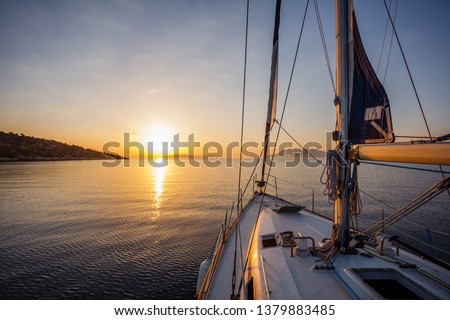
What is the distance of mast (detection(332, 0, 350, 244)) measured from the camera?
19.0ft

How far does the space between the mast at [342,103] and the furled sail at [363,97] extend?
0.11 m

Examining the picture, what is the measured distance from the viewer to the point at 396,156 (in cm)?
409

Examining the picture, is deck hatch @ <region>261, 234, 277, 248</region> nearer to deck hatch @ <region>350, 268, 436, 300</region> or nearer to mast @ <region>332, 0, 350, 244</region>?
mast @ <region>332, 0, 350, 244</region>

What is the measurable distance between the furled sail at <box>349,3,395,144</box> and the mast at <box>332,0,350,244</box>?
0.11 m

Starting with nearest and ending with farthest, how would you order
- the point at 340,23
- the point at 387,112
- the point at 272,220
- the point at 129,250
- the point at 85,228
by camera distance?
the point at 387,112 → the point at 340,23 → the point at 272,220 → the point at 129,250 → the point at 85,228

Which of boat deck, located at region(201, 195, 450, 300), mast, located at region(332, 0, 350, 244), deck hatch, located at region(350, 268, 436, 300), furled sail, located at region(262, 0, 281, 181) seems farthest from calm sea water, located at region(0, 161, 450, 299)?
furled sail, located at region(262, 0, 281, 181)

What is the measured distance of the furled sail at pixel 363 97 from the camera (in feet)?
18.1

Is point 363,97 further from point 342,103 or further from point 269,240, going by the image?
point 269,240

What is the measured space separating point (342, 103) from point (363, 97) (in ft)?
1.66

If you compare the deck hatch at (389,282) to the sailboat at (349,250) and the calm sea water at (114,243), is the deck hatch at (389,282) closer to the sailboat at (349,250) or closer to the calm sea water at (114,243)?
the sailboat at (349,250)

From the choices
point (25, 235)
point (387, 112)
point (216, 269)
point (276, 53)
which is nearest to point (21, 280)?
point (25, 235)

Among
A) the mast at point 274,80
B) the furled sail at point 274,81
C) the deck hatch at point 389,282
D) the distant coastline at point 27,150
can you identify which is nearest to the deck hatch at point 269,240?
the deck hatch at point 389,282

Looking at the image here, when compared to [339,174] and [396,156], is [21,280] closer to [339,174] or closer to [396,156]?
[339,174]
